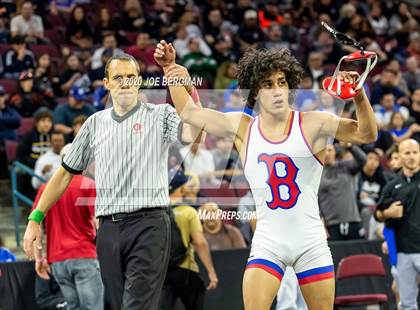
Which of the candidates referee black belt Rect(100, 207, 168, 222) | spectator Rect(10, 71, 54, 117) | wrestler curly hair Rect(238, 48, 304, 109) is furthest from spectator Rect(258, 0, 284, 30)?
referee black belt Rect(100, 207, 168, 222)

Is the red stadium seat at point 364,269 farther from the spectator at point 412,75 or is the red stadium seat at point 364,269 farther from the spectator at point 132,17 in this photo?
the spectator at point 132,17

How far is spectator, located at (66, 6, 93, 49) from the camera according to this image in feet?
44.9

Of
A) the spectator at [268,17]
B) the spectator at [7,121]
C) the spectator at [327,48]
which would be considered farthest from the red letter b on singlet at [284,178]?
the spectator at [268,17]

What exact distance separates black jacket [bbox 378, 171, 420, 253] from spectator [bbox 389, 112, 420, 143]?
359 centimetres

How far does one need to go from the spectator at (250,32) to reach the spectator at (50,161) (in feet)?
18.5

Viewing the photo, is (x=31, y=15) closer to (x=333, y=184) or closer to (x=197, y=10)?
(x=197, y=10)

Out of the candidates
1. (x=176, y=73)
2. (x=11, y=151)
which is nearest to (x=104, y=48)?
(x=11, y=151)

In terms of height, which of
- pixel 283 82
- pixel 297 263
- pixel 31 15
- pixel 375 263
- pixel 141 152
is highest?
pixel 31 15

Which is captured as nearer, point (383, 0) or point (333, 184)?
point (333, 184)

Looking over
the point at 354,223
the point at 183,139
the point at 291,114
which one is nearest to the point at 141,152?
the point at 183,139

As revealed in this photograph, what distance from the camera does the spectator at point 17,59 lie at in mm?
12312

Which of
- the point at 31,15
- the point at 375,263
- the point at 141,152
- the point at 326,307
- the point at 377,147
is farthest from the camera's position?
the point at 31,15

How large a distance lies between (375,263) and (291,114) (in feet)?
14.7

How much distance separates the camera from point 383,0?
18.4 meters
